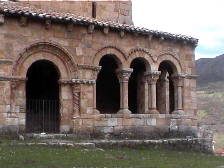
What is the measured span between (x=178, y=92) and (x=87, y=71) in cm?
461

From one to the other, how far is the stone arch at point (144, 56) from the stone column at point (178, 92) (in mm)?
1474

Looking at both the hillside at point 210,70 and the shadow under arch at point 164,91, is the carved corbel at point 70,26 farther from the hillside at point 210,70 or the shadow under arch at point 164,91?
the hillside at point 210,70

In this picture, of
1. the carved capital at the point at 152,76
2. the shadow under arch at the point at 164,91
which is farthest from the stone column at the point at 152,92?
the shadow under arch at the point at 164,91

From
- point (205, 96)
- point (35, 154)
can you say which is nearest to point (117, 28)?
point (35, 154)

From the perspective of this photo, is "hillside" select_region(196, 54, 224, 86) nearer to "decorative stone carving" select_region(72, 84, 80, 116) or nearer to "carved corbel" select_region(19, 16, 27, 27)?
"decorative stone carving" select_region(72, 84, 80, 116)

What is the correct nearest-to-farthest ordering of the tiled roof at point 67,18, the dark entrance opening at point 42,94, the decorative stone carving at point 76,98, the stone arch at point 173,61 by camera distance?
the tiled roof at point 67,18
the decorative stone carving at point 76,98
the dark entrance opening at point 42,94
the stone arch at point 173,61

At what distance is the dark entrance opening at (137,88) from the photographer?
18469 millimetres

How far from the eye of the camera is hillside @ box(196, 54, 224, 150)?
37969mm

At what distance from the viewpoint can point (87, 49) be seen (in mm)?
15133

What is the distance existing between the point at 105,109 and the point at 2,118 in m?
6.50

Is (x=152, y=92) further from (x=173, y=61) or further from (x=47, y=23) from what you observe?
(x=47, y=23)

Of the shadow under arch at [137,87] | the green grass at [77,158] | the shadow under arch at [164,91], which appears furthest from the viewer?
the shadow under arch at [137,87]

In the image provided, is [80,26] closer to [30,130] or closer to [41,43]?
[41,43]

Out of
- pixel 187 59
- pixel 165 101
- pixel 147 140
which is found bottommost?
pixel 147 140
